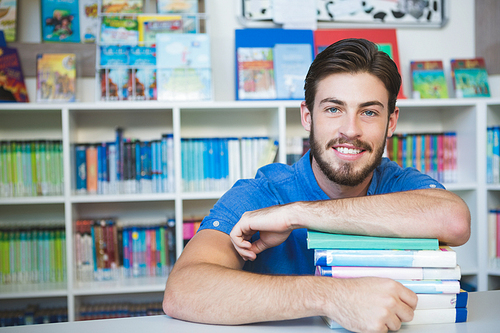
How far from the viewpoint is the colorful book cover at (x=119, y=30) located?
2.17 metres

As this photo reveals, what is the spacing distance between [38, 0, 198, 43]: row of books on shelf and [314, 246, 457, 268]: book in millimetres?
1842

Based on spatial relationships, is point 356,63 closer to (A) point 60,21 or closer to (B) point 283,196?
(B) point 283,196

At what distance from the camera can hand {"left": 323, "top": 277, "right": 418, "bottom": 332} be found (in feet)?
2.24

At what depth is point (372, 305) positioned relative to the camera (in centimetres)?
69

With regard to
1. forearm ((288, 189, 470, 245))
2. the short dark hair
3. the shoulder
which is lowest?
forearm ((288, 189, 470, 245))

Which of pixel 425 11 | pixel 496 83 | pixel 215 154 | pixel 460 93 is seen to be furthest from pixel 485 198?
pixel 215 154

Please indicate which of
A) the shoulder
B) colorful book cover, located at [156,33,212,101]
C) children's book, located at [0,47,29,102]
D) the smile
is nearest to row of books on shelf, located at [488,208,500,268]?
the shoulder

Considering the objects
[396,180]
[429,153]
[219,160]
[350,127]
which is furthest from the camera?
[429,153]

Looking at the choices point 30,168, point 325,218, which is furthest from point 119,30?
point 325,218

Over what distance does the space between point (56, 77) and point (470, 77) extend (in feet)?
8.01

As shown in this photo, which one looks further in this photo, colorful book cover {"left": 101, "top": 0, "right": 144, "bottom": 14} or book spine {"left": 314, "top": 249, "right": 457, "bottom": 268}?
colorful book cover {"left": 101, "top": 0, "right": 144, "bottom": 14}

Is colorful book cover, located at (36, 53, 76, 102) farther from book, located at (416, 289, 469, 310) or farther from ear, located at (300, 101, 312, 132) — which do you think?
book, located at (416, 289, 469, 310)

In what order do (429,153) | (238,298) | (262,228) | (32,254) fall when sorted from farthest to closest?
(429,153)
(32,254)
(262,228)
(238,298)

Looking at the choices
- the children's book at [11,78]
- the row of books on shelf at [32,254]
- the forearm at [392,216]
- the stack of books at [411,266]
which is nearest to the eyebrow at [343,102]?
the forearm at [392,216]
